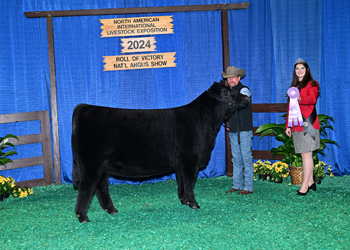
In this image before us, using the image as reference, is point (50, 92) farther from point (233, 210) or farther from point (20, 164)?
point (233, 210)

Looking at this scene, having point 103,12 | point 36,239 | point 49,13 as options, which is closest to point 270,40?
point 103,12

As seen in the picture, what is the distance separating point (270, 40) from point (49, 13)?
3841 millimetres

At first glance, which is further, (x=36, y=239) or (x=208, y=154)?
(x=208, y=154)

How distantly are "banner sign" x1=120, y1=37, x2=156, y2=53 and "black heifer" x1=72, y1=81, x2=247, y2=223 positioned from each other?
187cm

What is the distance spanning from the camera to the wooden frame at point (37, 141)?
5074mm

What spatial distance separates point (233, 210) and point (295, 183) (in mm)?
1746

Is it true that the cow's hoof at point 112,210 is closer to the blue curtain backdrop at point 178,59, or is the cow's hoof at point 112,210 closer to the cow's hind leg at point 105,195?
the cow's hind leg at point 105,195

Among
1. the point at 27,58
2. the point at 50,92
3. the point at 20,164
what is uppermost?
the point at 27,58

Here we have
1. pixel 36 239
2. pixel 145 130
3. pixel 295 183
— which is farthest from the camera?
pixel 295 183

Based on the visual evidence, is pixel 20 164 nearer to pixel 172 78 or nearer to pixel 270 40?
pixel 172 78

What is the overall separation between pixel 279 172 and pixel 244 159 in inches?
38.5

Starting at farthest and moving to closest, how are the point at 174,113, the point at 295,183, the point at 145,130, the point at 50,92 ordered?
the point at 50,92 → the point at 295,183 → the point at 174,113 → the point at 145,130

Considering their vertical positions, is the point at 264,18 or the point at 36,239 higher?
the point at 264,18

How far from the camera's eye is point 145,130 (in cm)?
351
